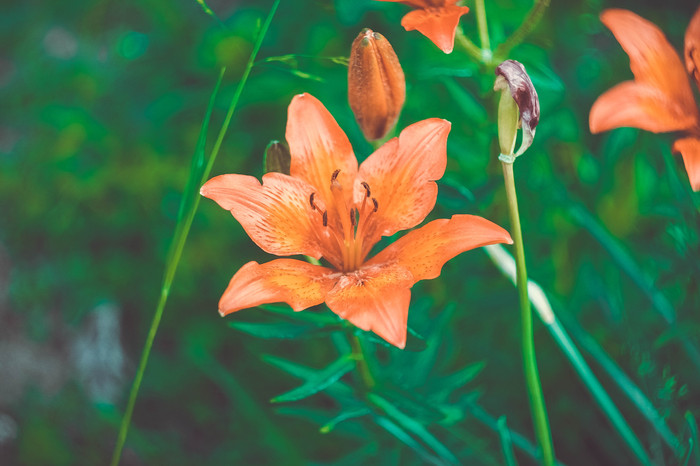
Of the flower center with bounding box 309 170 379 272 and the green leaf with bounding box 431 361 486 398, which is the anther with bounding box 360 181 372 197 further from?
the green leaf with bounding box 431 361 486 398

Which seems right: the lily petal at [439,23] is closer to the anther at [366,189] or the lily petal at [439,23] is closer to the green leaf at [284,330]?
the anther at [366,189]

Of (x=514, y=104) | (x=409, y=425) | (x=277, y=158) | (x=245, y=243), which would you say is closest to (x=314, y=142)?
(x=277, y=158)

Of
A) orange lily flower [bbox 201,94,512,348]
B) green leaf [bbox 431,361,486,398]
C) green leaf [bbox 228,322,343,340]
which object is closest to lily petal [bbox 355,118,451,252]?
orange lily flower [bbox 201,94,512,348]

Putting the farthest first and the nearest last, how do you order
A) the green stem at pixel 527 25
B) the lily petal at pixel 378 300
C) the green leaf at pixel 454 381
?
the green leaf at pixel 454 381 < the green stem at pixel 527 25 < the lily petal at pixel 378 300

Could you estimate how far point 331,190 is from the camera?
42 cm

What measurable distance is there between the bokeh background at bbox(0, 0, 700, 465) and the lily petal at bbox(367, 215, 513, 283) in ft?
0.69

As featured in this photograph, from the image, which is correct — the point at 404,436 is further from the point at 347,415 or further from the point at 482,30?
the point at 482,30

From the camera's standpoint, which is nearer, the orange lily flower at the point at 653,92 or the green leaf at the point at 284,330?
the orange lily flower at the point at 653,92

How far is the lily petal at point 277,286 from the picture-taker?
35cm

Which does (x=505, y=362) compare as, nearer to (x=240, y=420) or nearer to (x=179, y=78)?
(x=240, y=420)

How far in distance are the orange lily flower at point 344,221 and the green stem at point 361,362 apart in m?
0.07

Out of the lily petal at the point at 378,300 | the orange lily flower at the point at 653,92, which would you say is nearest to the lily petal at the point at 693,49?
the orange lily flower at the point at 653,92

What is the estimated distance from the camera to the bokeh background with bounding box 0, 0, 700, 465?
25.9 inches

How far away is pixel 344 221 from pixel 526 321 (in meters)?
0.13
